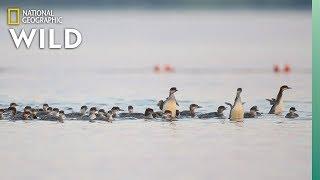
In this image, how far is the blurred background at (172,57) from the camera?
5211mm

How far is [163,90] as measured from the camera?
525 cm

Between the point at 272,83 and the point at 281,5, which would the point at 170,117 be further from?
the point at 281,5

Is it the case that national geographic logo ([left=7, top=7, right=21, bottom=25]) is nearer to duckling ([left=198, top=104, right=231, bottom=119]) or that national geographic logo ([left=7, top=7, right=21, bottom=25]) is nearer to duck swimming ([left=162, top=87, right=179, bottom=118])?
duck swimming ([left=162, top=87, right=179, bottom=118])

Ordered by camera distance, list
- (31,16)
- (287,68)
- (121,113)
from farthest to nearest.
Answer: (287,68)
(121,113)
(31,16)

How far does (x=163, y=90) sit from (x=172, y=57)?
0.23 m

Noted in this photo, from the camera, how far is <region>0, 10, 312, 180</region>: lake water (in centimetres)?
512

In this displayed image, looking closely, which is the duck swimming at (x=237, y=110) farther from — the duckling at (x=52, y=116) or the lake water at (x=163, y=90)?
the duckling at (x=52, y=116)

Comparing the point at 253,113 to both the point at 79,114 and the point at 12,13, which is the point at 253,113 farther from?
the point at 12,13

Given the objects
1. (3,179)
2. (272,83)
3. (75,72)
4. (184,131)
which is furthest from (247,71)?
(3,179)

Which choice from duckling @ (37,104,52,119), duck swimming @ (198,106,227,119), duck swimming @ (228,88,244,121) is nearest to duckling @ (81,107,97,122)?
duckling @ (37,104,52,119)

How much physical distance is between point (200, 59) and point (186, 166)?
2.43 ft

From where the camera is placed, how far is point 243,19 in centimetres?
527

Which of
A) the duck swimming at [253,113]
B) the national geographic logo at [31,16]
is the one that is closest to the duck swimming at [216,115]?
the duck swimming at [253,113]

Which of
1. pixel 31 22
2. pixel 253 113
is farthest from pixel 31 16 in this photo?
pixel 253 113
